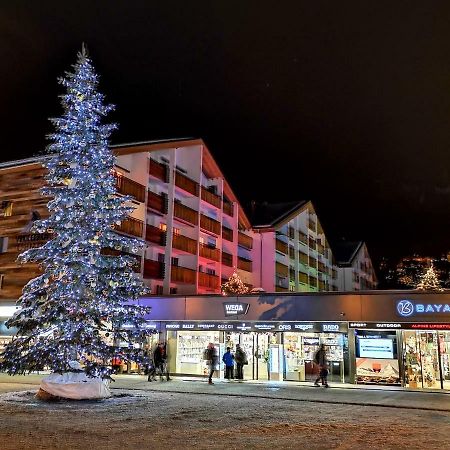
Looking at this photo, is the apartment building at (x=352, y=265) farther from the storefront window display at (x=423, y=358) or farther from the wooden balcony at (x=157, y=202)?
the storefront window display at (x=423, y=358)

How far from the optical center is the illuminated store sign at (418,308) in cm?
2300

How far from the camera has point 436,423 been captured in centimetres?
1371

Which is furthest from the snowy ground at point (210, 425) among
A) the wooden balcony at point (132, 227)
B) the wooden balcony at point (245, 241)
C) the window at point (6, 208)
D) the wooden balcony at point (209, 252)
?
the wooden balcony at point (245, 241)

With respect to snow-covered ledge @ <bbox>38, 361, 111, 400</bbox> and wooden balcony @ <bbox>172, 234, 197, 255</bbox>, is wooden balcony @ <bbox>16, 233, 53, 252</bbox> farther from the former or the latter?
snow-covered ledge @ <bbox>38, 361, 111, 400</bbox>

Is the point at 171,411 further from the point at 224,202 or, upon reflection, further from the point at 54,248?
the point at 224,202

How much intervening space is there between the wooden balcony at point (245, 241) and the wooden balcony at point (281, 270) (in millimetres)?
3208

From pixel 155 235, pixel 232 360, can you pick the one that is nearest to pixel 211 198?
pixel 155 235

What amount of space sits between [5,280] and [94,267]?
1529 cm

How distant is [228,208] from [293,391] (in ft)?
81.6

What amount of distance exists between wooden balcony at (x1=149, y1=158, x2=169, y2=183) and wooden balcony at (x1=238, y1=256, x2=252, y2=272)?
12.2m

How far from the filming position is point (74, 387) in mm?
17125

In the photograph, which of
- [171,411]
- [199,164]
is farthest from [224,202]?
[171,411]

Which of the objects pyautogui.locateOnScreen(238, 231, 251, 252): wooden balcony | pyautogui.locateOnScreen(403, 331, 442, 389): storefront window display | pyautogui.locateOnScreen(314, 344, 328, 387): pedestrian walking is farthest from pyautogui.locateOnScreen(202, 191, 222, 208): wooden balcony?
pyautogui.locateOnScreen(403, 331, 442, 389): storefront window display

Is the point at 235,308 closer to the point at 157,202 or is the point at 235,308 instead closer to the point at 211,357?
the point at 211,357
